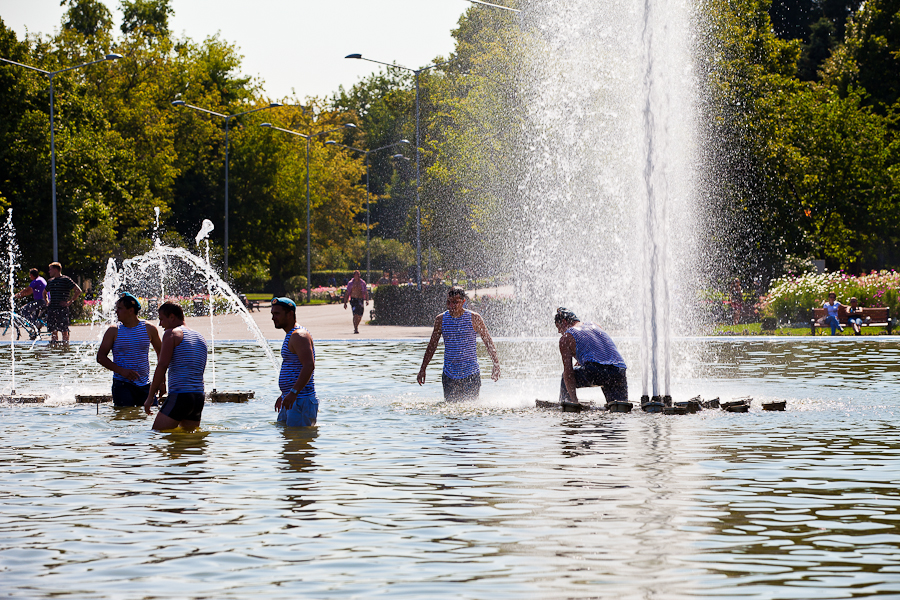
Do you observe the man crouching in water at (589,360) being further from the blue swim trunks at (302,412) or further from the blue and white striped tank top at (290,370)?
the blue and white striped tank top at (290,370)

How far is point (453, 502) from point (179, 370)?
490 cm

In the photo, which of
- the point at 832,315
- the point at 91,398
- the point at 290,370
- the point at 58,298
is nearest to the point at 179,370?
the point at 290,370

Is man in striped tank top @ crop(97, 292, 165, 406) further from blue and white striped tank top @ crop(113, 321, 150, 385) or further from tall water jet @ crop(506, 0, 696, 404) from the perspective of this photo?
tall water jet @ crop(506, 0, 696, 404)

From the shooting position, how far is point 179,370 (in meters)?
13.3

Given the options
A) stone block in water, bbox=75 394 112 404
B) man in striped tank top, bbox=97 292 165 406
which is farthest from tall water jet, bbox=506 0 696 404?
man in striped tank top, bbox=97 292 165 406

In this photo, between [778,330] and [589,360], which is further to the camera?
[778,330]

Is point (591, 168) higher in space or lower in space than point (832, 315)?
higher

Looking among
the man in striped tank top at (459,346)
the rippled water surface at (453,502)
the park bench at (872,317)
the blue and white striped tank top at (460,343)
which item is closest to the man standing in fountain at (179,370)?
the rippled water surface at (453,502)

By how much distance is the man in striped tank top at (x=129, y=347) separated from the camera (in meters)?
15.1

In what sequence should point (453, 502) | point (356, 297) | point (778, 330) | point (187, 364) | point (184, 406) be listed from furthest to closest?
1. point (356, 297)
2. point (778, 330)
3. point (184, 406)
4. point (187, 364)
5. point (453, 502)

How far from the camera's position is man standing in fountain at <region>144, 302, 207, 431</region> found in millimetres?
13219

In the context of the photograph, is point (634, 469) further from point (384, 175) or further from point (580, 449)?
point (384, 175)

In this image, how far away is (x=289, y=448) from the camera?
40.8 ft

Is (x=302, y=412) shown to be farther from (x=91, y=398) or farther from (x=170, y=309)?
(x=91, y=398)
